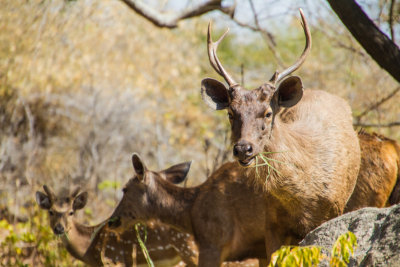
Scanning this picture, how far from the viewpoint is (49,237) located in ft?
Answer: 27.5

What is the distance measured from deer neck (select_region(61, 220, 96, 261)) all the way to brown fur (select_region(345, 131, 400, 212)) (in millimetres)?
3623

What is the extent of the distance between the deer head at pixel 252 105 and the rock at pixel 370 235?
96 cm

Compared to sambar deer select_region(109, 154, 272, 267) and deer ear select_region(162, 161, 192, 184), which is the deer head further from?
deer ear select_region(162, 161, 192, 184)

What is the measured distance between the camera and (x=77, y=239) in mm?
8281

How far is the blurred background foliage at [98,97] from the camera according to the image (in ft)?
32.9

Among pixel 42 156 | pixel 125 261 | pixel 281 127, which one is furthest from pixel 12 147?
pixel 281 127

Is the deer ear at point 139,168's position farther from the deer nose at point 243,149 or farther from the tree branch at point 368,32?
the tree branch at point 368,32

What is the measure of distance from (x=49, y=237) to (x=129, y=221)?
139 cm

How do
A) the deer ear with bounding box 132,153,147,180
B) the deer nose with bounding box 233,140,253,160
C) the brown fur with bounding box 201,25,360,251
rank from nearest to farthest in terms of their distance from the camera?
the deer nose with bounding box 233,140,253,160
the brown fur with bounding box 201,25,360,251
the deer ear with bounding box 132,153,147,180

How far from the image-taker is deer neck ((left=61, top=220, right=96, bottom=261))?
8172 millimetres

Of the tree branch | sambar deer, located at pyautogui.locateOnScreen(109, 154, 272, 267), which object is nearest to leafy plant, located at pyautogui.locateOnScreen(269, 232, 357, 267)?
sambar deer, located at pyautogui.locateOnScreen(109, 154, 272, 267)

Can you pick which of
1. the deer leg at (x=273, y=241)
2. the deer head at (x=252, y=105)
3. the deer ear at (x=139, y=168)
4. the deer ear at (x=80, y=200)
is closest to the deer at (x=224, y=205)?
the deer ear at (x=139, y=168)

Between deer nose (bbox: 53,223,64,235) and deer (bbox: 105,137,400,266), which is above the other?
deer (bbox: 105,137,400,266)

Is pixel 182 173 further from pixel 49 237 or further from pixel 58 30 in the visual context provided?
pixel 58 30
